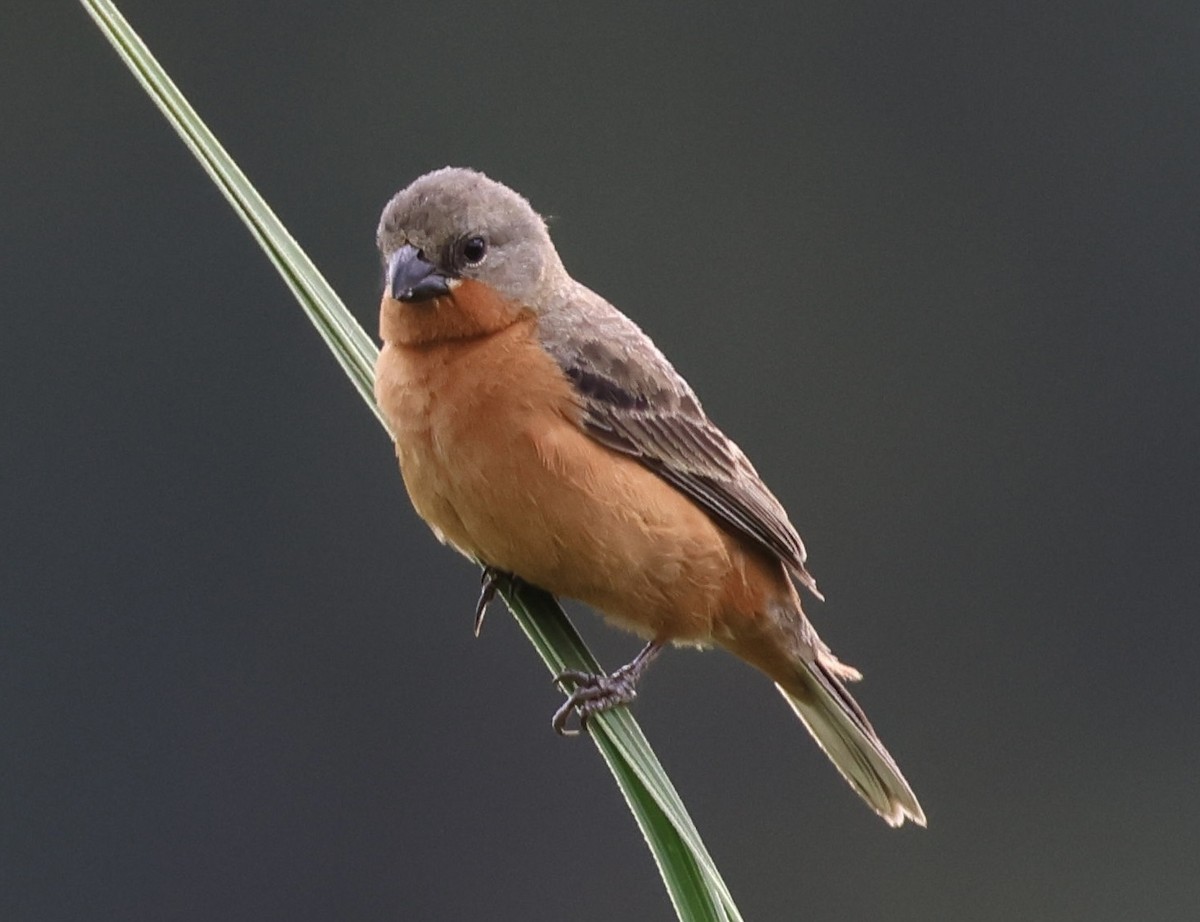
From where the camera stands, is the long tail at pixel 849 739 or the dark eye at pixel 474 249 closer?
the dark eye at pixel 474 249

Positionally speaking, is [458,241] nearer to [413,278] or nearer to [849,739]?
[413,278]

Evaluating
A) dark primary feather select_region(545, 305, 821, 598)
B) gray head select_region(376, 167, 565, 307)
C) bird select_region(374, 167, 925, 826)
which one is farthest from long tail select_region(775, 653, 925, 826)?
gray head select_region(376, 167, 565, 307)

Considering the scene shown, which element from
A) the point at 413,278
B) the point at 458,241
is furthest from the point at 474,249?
the point at 413,278

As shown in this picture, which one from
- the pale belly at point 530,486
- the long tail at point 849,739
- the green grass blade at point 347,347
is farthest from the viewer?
the long tail at point 849,739

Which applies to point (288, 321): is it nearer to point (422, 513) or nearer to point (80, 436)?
point (80, 436)

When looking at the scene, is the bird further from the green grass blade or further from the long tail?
the green grass blade

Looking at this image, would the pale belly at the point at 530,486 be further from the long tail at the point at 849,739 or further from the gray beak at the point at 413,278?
the long tail at the point at 849,739

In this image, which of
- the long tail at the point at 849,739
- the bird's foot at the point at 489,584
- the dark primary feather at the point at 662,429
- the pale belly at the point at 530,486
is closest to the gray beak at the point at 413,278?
the pale belly at the point at 530,486

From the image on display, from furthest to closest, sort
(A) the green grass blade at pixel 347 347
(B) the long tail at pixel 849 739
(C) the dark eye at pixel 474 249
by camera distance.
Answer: (B) the long tail at pixel 849 739
(C) the dark eye at pixel 474 249
(A) the green grass blade at pixel 347 347
